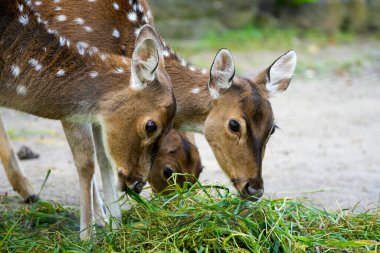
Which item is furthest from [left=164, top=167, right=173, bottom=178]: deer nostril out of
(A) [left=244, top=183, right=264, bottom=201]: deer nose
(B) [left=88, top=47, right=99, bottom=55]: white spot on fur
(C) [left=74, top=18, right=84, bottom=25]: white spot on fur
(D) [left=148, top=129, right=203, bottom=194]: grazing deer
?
(C) [left=74, top=18, right=84, bottom=25]: white spot on fur

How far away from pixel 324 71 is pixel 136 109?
8667 millimetres

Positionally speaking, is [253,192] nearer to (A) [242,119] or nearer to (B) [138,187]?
(A) [242,119]

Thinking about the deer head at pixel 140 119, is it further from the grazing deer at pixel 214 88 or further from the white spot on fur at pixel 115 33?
the white spot on fur at pixel 115 33

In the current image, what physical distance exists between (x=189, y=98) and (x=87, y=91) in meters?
1.05

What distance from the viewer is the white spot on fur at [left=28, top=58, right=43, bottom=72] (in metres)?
5.44

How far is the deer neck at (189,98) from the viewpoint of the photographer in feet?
20.4

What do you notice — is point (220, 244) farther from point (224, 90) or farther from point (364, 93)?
point (364, 93)

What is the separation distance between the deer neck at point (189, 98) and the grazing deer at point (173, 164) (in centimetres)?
17

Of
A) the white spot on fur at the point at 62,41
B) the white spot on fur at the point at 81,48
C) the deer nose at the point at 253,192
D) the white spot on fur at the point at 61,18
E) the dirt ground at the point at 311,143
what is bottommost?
the dirt ground at the point at 311,143

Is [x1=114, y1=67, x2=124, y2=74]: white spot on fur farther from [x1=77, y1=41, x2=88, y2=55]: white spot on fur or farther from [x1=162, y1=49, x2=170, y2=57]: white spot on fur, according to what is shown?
[x1=162, y1=49, x2=170, y2=57]: white spot on fur

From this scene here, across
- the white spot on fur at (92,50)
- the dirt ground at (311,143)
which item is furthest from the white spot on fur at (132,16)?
the dirt ground at (311,143)

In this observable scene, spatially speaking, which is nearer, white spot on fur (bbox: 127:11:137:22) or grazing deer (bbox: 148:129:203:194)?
grazing deer (bbox: 148:129:203:194)

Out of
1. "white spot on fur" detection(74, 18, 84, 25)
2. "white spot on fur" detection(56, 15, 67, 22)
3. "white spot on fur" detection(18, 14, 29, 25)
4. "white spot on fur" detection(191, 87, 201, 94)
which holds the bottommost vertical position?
"white spot on fur" detection(191, 87, 201, 94)

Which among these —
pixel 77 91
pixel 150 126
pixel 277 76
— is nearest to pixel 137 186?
pixel 150 126
